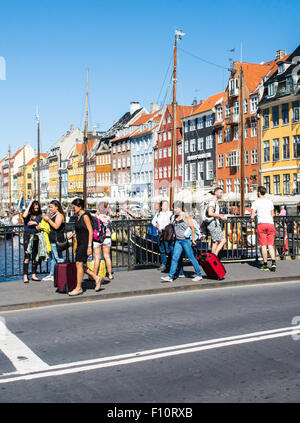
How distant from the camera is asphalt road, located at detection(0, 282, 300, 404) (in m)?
5.21

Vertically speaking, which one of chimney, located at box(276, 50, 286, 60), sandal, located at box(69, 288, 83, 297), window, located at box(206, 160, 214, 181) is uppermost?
chimney, located at box(276, 50, 286, 60)

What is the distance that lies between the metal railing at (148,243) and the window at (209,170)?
5422 centimetres

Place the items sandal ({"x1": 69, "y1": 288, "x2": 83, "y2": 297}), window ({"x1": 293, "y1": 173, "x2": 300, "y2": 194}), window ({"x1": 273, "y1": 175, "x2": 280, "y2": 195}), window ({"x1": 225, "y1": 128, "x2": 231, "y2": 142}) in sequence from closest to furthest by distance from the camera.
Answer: sandal ({"x1": 69, "y1": 288, "x2": 83, "y2": 297}) < window ({"x1": 293, "y1": 173, "x2": 300, "y2": 194}) < window ({"x1": 273, "y1": 175, "x2": 280, "y2": 195}) < window ({"x1": 225, "y1": 128, "x2": 231, "y2": 142})

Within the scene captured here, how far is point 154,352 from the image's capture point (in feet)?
21.8

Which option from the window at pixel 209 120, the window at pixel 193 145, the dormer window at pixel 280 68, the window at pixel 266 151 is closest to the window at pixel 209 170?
the window at pixel 193 145

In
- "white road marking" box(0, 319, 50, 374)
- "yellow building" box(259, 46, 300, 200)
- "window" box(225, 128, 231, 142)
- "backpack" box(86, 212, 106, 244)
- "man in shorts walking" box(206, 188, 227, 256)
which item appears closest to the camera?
"white road marking" box(0, 319, 50, 374)

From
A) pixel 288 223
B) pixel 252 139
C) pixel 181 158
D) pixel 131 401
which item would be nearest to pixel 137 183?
pixel 181 158

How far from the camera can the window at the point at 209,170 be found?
72.2 meters

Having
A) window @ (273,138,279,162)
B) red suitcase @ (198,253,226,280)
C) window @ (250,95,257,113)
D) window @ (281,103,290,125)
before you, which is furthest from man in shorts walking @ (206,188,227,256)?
window @ (250,95,257,113)

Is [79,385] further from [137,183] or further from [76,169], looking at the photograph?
[76,169]

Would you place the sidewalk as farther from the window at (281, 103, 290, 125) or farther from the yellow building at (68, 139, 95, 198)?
the yellow building at (68, 139, 95, 198)

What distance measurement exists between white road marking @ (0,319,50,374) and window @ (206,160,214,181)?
64.9m

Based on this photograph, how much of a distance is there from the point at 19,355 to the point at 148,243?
9.44m

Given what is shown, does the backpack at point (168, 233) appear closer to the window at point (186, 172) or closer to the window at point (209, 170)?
the window at point (209, 170)
